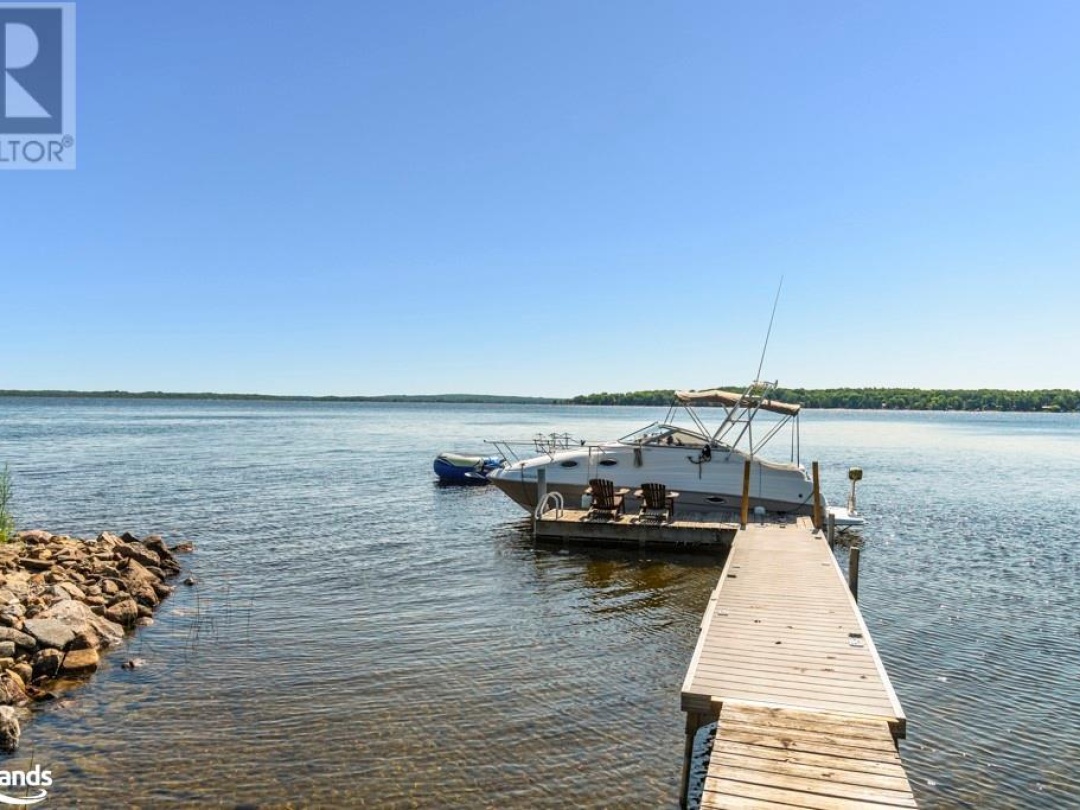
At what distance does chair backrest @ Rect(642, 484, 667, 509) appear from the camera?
689 inches

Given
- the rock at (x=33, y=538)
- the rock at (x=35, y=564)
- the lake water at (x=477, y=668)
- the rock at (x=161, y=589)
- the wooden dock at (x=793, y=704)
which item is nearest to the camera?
the wooden dock at (x=793, y=704)

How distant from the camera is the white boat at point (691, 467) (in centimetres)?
1861

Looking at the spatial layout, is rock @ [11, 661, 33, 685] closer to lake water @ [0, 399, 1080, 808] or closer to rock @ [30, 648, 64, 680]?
rock @ [30, 648, 64, 680]

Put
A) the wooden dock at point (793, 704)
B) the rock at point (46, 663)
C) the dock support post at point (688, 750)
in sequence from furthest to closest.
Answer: the rock at point (46, 663), the dock support post at point (688, 750), the wooden dock at point (793, 704)

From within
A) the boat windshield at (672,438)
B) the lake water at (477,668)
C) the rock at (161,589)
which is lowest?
the lake water at (477,668)

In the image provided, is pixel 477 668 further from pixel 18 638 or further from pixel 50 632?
pixel 18 638

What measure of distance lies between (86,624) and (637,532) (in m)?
10.6

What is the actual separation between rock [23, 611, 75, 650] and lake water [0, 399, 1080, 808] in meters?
0.75

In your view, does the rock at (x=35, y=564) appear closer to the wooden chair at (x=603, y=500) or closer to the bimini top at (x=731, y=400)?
the wooden chair at (x=603, y=500)

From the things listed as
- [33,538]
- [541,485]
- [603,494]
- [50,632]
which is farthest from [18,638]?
[603,494]

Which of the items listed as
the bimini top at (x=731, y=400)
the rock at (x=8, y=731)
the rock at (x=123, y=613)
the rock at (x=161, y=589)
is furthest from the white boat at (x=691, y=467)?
the rock at (x=8, y=731)

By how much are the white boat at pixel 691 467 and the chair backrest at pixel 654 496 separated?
1.40m

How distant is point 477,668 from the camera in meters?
9.65

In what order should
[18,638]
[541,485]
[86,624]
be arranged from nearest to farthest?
[18,638] → [86,624] → [541,485]
